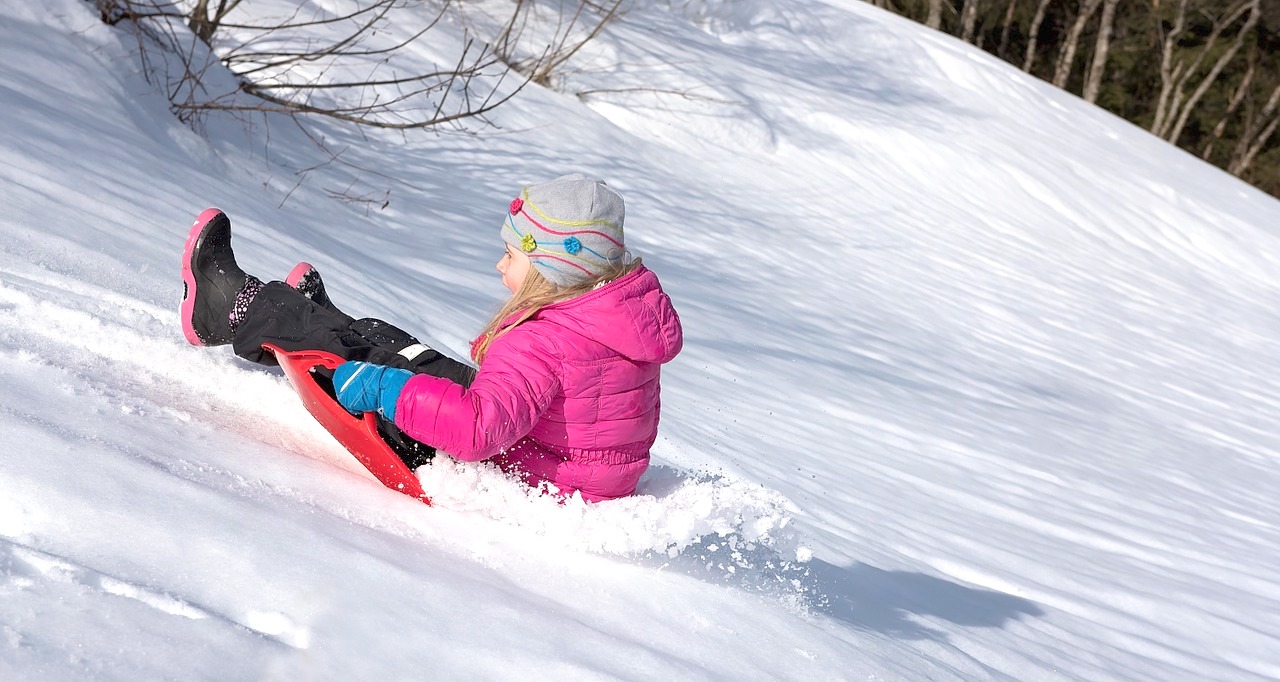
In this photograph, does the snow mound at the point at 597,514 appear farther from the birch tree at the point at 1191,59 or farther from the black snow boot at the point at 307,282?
the birch tree at the point at 1191,59

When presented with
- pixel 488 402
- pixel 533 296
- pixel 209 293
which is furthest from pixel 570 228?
pixel 209 293

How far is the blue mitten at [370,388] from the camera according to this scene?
2.27 m

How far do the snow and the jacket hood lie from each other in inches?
14.6

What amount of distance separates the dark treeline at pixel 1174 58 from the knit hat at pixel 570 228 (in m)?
20.5

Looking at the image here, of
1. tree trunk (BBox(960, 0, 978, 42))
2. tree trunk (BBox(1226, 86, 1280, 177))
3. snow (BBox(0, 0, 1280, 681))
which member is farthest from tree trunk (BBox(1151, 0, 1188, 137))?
snow (BBox(0, 0, 1280, 681))

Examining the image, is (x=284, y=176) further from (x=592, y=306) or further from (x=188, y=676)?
(x=188, y=676)

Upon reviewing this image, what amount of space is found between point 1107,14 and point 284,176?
1726 cm

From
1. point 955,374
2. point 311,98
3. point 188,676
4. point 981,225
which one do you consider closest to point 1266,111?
point 981,225

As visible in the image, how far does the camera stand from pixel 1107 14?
18.9 metres

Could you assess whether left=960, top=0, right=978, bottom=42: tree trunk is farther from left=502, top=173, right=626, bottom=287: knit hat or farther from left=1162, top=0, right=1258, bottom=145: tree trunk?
left=502, top=173, right=626, bottom=287: knit hat

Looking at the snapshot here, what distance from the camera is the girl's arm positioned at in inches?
86.7

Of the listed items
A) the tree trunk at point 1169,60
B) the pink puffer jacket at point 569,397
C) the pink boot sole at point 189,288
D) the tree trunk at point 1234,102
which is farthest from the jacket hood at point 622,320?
the tree trunk at point 1234,102

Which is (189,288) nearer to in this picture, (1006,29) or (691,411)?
(691,411)

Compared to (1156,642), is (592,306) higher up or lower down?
higher up
